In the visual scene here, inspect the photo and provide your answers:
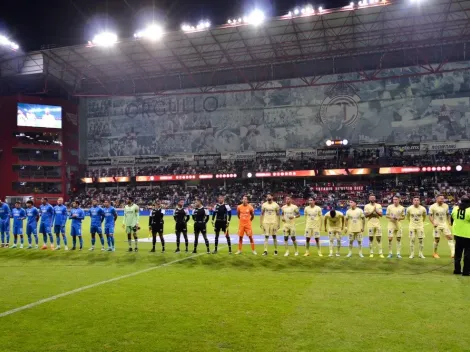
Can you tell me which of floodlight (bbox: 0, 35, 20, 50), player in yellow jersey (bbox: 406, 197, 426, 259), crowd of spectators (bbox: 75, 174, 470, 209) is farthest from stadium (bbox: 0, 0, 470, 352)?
crowd of spectators (bbox: 75, 174, 470, 209)

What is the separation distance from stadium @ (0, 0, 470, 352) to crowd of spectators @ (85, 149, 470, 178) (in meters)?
0.25

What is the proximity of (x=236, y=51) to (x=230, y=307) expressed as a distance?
1572 inches

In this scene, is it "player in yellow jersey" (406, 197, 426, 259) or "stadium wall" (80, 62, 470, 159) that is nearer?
"player in yellow jersey" (406, 197, 426, 259)

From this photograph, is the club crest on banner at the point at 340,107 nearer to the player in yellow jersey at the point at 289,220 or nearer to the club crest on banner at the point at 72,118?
the club crest on banner at the point at 72,118

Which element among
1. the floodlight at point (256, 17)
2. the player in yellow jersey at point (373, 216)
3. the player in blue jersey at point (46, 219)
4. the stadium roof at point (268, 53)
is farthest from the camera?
the stadium roof at point (268, 53)

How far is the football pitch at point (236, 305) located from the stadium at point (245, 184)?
0.18ft

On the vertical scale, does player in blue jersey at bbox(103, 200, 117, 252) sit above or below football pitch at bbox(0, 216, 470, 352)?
above

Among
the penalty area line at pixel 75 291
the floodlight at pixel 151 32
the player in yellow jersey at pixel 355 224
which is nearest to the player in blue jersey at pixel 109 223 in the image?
the penalty area line at pixel 75 291

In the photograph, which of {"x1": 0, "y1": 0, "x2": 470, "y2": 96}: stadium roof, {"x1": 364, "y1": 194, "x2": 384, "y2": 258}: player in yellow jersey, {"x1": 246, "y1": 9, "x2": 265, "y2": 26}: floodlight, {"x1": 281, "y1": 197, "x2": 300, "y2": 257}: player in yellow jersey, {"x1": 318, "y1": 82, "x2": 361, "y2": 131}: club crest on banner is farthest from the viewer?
{"x1": 318, "y1": 82, "x2": 361, "y2": 131}: club crest on banner

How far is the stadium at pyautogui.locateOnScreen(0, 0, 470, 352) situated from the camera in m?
7.48

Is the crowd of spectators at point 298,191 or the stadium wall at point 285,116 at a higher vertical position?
the stadium wall at point 285,116

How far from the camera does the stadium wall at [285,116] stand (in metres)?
44.7

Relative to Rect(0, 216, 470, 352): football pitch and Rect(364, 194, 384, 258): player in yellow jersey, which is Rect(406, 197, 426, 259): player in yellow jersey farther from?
Rect(364, 194, 384, 258): player in yellow jersey

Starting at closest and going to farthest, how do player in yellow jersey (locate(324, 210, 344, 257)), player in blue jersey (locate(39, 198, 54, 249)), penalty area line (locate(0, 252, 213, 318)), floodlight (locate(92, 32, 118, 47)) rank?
penalty area line (locate(0, 252, 213, 318))
player in yellow jersey (locate(324, 210, 344, 257))
player in blue jersey (locate(39, 198, 54, 249))
floodlight (locate(92, 32, 118, 47))
